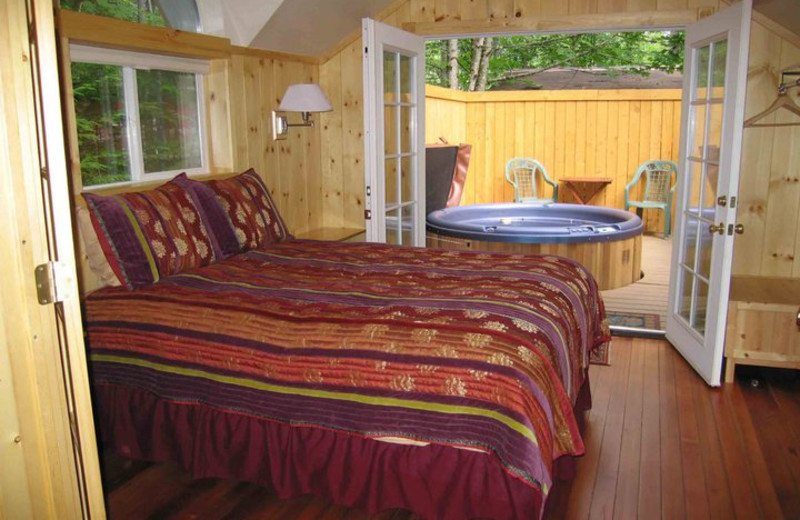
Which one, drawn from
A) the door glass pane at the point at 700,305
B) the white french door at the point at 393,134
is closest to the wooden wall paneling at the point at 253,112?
the white french door at the point at 393,134

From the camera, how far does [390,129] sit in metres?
4.44

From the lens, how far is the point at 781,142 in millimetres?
4012

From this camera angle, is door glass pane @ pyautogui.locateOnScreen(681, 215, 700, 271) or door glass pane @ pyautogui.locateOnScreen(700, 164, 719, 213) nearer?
door glass pane @ pyautogui.locateOnScreen(700, 164, 719, 213)

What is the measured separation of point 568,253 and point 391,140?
6.35 ft

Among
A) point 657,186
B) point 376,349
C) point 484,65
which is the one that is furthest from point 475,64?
point 376,349

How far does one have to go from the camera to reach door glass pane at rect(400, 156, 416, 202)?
4676 mm

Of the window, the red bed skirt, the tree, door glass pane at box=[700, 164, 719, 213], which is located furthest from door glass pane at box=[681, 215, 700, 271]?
the tree

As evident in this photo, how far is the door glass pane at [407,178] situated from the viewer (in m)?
4.68

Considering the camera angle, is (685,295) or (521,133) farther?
(521,133)

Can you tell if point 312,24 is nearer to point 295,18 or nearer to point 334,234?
point 295,18

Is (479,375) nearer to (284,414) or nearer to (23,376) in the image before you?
(284,414)

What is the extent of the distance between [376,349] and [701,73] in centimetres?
282

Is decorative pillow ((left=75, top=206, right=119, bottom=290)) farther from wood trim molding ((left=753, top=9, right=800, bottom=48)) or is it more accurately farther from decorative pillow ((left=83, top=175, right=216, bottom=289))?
wood trim molding ((left=753, top=9, right=800, bottom=48))

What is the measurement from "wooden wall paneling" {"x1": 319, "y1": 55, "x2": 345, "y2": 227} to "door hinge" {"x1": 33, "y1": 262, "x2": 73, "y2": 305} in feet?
11.9
